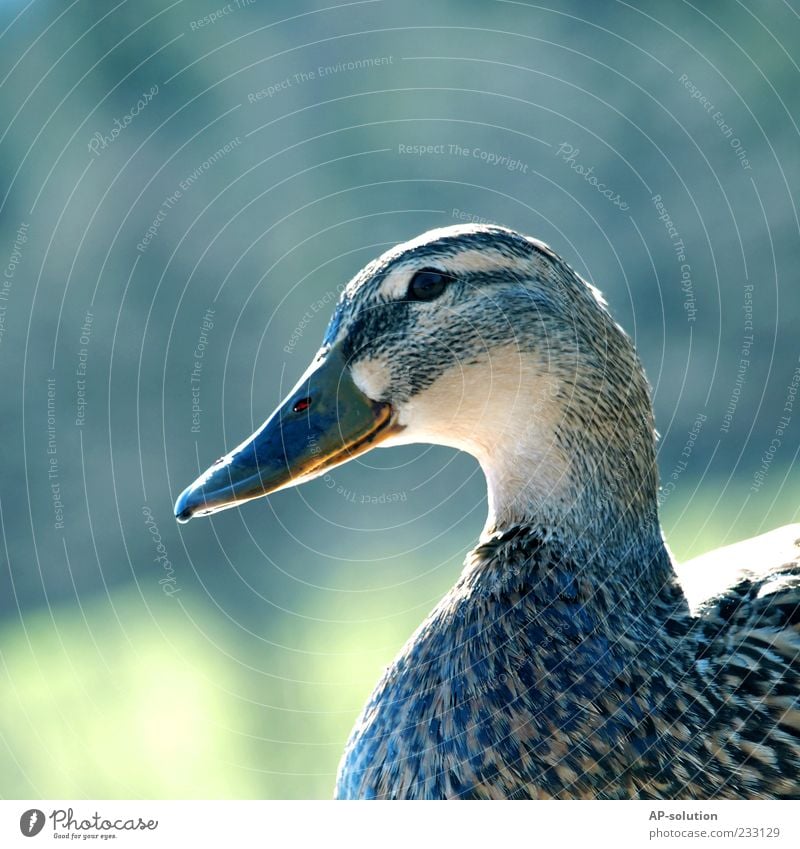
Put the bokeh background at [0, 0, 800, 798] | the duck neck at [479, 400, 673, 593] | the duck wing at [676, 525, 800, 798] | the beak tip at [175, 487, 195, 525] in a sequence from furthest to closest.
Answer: the bokeh background at [0, 0, 800, 798] → the duck neck at [479, 400, 673, 593] → the beak tip at [175, 487, 195, 525] → the duck wing at [676, 525, 800, 798]

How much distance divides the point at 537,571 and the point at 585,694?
21cm

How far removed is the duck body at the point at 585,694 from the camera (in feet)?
4.38

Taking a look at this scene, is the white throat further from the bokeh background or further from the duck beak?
the bokeh background

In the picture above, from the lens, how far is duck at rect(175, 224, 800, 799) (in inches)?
53.1

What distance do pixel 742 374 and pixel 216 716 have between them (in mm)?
2297

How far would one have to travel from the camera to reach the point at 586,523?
1560 mm
